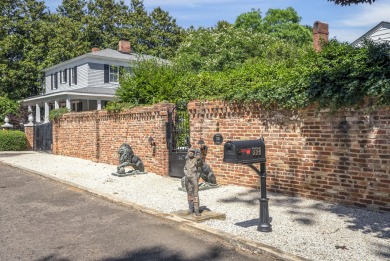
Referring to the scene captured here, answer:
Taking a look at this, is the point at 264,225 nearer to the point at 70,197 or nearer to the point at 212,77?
the point at 70,197

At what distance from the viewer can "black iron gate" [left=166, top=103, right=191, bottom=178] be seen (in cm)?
1122

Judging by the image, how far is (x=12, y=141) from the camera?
22.8 metres

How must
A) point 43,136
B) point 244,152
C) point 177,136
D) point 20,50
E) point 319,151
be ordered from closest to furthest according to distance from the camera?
point 244,152, point 319,151, point 177,136, point 43,136, point 20,50

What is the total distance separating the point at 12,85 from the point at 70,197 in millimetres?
33424

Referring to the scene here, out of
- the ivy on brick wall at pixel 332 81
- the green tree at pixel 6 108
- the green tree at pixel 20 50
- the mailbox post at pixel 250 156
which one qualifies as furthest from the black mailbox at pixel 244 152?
the green tree at pixel 20 50

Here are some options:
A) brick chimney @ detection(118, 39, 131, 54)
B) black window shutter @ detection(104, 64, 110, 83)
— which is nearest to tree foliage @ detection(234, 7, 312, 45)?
brick chimney @ detection(118, 39, 131, 54)

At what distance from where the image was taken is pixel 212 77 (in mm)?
13445

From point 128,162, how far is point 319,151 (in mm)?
6500

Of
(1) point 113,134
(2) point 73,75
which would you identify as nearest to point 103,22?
(2) point 73,75

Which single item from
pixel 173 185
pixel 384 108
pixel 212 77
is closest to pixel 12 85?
pixel 212 77

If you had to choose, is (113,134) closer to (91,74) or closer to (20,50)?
(91,74)

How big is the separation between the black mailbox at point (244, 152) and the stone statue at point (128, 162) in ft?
22.2

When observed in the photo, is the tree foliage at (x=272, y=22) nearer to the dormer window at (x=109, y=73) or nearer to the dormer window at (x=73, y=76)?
the dormer window at (x=109, y=73)

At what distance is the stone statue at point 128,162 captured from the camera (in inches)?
474
